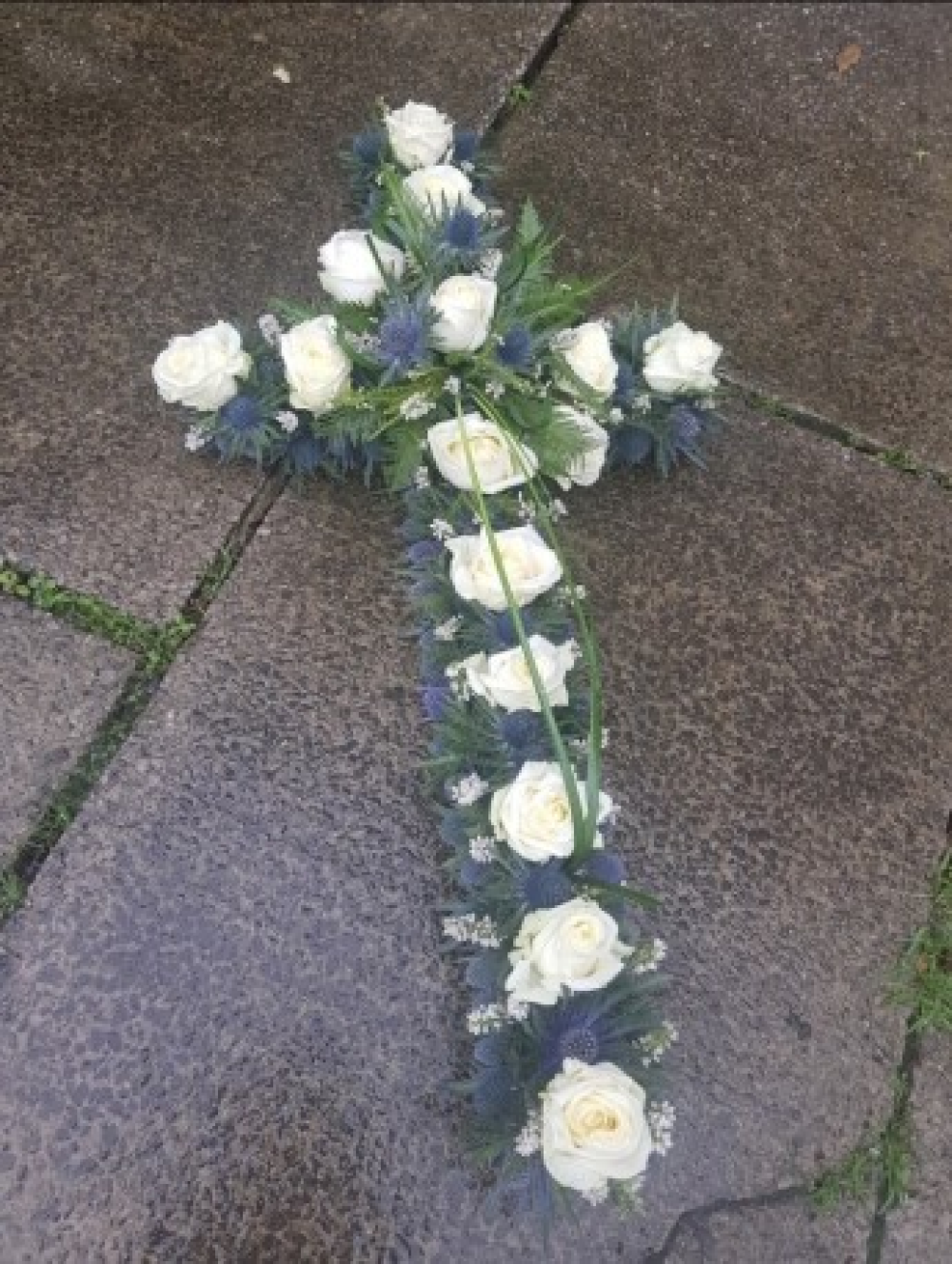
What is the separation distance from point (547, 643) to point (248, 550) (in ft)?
2.08

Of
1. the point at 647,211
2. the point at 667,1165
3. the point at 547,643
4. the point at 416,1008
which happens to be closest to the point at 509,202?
the point at 647,211

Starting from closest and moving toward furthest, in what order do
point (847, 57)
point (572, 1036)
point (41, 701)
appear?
point (572, 1036), point (41, 701), point (847, 57)

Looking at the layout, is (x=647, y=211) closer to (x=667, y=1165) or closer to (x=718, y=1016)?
(x=718, y=1016)

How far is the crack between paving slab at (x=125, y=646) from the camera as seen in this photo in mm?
2145

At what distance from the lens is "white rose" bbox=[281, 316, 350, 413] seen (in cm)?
235

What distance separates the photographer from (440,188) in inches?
102

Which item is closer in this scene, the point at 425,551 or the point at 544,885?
the point at 544,885

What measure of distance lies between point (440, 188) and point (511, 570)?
825mm

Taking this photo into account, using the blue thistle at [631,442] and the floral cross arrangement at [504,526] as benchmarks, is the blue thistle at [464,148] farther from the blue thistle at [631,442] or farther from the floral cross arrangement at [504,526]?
the blue thistle at [631,442]

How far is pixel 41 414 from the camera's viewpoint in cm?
256

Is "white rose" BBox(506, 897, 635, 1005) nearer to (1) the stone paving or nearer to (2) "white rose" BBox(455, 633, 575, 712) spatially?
(1) the stone paving

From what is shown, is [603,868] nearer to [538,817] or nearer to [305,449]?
[538,817]

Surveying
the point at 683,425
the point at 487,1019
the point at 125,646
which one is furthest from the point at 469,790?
the point at 683,425

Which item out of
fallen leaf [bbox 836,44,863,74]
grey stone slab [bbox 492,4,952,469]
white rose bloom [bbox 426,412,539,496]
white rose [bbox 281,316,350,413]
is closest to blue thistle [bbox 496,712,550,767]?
white rose bloom [bbox 426,412,539,496]
